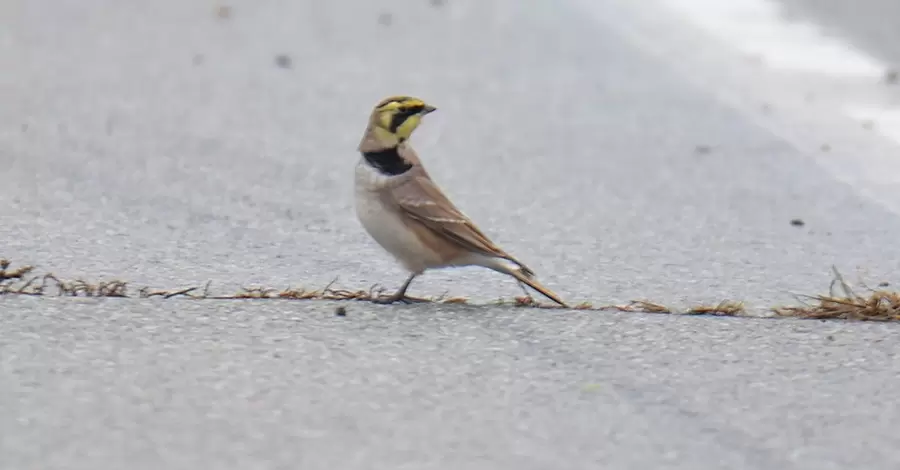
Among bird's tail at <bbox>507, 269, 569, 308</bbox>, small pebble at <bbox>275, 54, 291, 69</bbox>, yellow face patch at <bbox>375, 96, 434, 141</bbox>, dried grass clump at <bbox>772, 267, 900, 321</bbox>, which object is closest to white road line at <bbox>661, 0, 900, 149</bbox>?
small pebble at <bbox>275, 54, 291, 69</bbox>

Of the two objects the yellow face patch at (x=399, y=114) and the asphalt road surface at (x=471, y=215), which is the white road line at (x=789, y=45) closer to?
the asphalt road surface at (x=471, y=215)

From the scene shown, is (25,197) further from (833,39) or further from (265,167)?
(833,39)

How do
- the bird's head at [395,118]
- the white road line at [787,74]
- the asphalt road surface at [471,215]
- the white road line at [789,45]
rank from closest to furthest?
1. the asphalt road surface at [471,215]
2. the bird's head at [395,118]
3. the white road line at [787,74]
4. the white road line at [789,45]

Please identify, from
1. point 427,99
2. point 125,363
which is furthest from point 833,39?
point 125,363

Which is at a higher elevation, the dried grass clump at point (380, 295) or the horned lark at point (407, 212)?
the horned lark at point (407, 212)

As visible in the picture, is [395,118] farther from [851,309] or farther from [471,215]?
[471,215]

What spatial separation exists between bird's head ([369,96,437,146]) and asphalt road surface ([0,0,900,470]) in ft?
2.17

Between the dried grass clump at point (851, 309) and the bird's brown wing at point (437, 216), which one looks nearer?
the dried grass clump at point (851, 309)

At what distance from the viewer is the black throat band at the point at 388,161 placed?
6.35 metres

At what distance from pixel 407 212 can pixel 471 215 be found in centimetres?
200

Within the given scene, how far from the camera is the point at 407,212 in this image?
20.6ft

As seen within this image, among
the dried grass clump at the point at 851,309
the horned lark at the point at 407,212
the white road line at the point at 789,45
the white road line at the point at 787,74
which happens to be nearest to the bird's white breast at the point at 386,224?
the horned lark at the point at 407,212

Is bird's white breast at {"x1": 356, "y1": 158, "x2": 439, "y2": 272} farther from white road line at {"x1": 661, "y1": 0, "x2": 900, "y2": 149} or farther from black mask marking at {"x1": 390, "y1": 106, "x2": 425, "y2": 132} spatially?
white road line at {"x1": 661, "y1": 0, "x2": 900, "y2": 149}

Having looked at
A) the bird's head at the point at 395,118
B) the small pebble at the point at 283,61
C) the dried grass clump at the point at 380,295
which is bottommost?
the dried grass clump at the point at 380,295
